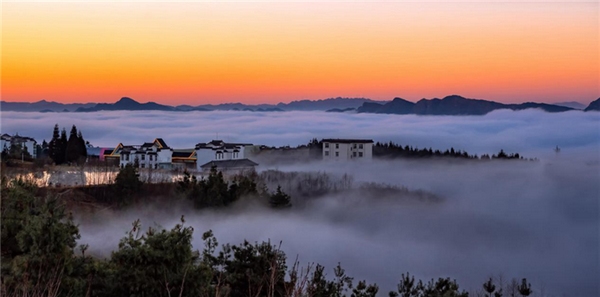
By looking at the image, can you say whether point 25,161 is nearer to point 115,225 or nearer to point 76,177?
point 76,177

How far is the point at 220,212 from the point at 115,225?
14.8 ft

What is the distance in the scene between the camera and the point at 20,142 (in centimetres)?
3947

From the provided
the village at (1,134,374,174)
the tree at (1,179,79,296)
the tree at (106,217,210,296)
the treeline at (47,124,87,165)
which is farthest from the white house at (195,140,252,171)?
the tree at (106,217,210,296)

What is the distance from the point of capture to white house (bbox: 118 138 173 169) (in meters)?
39.5

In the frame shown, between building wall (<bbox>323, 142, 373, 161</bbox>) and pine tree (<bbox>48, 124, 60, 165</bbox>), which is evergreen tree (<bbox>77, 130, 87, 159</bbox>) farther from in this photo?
building wall (<bbox>323, 142, 373, 161</bbox>)

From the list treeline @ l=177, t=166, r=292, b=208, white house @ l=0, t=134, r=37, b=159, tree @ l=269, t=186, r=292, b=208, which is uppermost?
white house @ l=0, t=134, r=37, b=159

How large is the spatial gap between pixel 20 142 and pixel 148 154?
7.37m

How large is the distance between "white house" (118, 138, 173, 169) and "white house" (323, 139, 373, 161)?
12214 millimetres

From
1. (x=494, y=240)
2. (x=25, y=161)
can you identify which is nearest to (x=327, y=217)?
(x=494, y=240)

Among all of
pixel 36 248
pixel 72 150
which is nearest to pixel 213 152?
pixel 72 150

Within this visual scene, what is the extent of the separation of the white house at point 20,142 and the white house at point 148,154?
16.8ft

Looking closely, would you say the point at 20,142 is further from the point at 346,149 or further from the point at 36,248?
the point at 36,248

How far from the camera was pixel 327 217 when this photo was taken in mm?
38281

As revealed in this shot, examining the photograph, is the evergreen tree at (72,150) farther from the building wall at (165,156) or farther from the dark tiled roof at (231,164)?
the dark tiled roof at (231,164)
